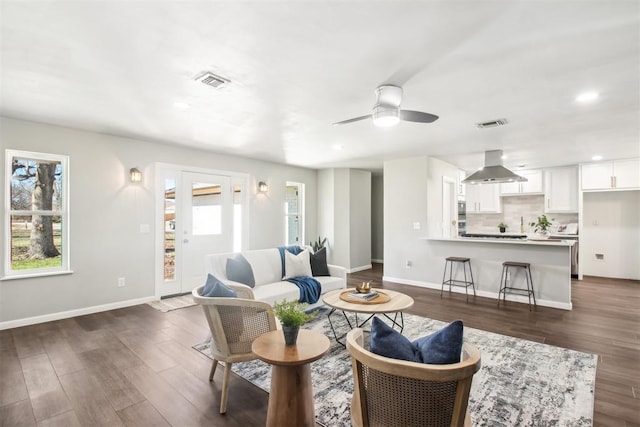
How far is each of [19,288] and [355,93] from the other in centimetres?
455

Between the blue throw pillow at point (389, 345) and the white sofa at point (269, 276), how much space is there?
86.3 inches

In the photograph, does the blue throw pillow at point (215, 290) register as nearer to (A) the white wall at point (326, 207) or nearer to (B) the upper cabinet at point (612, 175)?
(A) the white wall at point (326, 207)

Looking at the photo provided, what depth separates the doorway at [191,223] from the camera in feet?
16.9

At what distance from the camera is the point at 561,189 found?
272 inches

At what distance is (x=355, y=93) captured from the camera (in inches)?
114

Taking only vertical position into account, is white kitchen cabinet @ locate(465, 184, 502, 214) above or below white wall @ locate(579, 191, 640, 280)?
above

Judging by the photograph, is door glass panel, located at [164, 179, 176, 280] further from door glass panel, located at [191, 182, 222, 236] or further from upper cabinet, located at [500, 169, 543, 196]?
upper cabinet, located at [500, 169, 543, 196]

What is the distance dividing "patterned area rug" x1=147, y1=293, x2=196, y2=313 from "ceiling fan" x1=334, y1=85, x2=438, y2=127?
3.86 m

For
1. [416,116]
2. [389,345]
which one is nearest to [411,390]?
[389,345]

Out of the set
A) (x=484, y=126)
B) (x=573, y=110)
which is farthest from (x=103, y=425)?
(x=573, y=110)

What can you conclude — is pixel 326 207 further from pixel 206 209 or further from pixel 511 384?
pixel 511 384

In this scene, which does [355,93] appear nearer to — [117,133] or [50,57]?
[50,57]

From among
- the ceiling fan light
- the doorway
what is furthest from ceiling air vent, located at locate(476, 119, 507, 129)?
the doorway

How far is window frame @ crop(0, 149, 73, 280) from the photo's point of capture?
3.77 m
